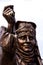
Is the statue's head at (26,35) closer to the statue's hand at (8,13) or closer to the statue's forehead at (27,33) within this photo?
the statue's forehead at (27,33)

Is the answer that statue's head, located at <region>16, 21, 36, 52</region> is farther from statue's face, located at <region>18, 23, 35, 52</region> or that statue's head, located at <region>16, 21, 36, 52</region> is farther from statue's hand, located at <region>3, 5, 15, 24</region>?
statue's hand, located at <region>3, 5, 15, 24</region>

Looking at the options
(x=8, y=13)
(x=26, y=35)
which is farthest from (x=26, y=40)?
(x=8, y=13)

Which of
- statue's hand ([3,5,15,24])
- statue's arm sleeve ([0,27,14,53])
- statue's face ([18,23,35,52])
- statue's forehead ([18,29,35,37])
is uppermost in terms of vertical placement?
statue's hand ([3,5,15,24])

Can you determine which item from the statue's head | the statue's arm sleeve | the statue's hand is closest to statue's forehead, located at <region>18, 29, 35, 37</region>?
the statue's head

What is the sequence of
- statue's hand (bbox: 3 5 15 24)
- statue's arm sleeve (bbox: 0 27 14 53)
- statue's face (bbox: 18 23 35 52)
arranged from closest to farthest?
statue's arm sleeve (bbox: 0 27 14 53), statue's hand (bbox: 3 5 15 24), statue's face (bbox: 18 23 35 52)

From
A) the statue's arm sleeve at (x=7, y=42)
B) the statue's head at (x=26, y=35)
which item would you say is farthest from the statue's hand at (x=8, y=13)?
the statue's head at (x=26, y=35)

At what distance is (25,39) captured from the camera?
595 cm

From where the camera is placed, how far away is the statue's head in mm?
5867

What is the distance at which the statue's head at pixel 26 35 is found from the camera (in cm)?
587

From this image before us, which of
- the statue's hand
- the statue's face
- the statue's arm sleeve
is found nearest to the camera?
the statue's arm sleeve

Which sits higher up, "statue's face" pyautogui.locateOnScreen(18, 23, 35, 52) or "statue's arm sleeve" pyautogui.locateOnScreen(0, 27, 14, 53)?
"statue's arm sleeve" pyautogui.locateOnScreen(0, 27, 14, 53)

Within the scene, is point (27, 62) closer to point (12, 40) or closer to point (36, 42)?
point (36, 42)

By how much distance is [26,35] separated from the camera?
5.91 metres

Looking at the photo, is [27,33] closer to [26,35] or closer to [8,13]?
[26,35]
